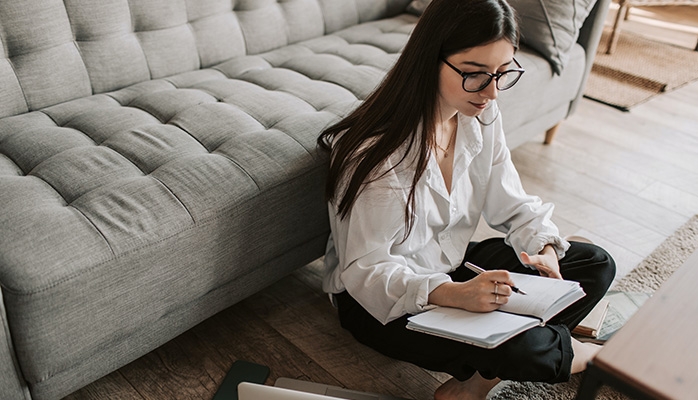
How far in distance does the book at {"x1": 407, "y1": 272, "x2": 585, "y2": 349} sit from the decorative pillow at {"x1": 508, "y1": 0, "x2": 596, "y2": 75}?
3.48 ft

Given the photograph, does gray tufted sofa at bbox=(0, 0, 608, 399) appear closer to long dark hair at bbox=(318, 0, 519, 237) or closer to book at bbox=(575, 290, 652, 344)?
long dark hair at bbox=(318, 0, 519, 237)

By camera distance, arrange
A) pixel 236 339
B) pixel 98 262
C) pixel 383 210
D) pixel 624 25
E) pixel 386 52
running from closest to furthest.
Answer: pixel 98 262 < pixel 383 210 < pixel 236 339 < pixel 386 52 < pixel 624 25

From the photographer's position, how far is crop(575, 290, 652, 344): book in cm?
150

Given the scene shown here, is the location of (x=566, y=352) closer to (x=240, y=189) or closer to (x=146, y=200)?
(x=240, y=189)

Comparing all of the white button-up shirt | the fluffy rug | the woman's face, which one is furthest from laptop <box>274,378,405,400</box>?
the fluffy rug

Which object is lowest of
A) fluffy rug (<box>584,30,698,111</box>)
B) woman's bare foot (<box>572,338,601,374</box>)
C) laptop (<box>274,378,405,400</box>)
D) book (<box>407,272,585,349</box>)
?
fluffy rug (<box>584,30,698,111</box>)

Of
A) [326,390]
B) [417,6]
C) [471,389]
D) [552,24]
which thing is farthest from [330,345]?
[417,6]

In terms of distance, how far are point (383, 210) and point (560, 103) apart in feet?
4.25

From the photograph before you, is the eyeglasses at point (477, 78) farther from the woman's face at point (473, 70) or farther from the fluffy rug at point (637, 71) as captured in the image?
the fluffy rug at point (637, 71)

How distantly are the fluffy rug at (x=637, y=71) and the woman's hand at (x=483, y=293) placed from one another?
1.95 metres

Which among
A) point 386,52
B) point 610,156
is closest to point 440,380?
point 386,52

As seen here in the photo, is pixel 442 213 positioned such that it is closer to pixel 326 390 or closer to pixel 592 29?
pixel 326 390

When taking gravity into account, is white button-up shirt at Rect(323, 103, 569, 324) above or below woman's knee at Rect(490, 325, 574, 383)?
above

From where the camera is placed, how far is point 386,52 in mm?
1977
